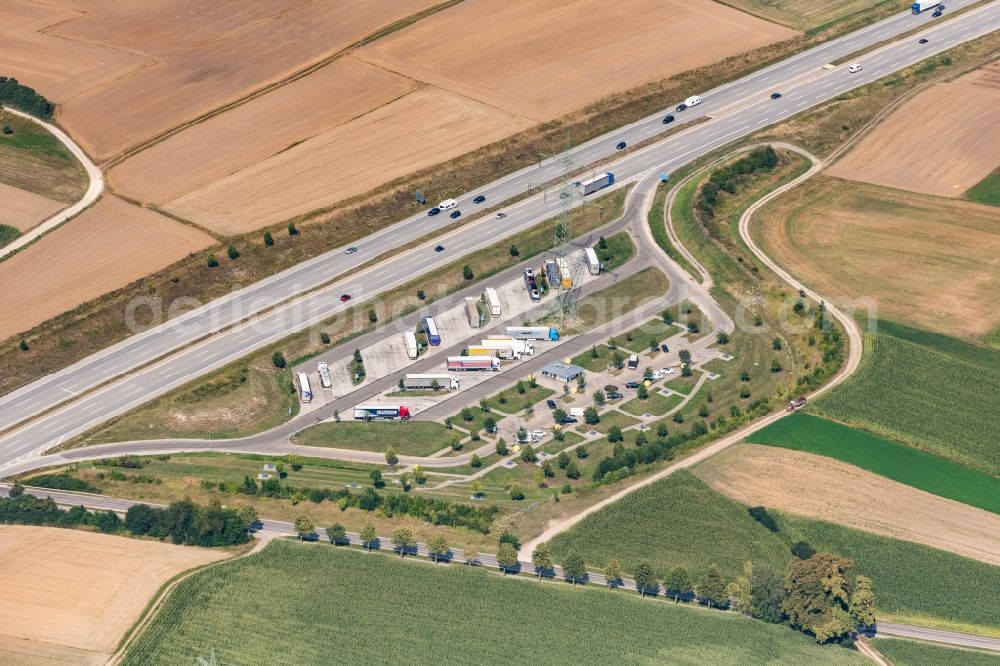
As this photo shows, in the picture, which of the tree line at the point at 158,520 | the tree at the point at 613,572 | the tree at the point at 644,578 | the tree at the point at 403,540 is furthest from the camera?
the tree line at the point at 158,520

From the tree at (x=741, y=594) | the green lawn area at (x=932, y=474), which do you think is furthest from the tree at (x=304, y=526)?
the green lawn area at (x=932, y=474)

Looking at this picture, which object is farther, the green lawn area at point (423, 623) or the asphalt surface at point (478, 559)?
the asphalt surface at point (478, 559)

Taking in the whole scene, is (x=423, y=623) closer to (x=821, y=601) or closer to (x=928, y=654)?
(x=821, y=601)

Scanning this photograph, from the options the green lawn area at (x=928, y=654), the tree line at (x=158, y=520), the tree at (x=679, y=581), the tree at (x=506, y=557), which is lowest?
the green lawn area at (x=928, y=654)

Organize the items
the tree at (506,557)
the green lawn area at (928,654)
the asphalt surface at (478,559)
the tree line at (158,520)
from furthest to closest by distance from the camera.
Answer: the tree line at (158,520) < the tree at (506,557) < the asphalt surface at (478,559) < the green lawn area at (928,654)

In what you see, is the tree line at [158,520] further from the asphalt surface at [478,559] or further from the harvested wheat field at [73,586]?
the asphalt surface at [478,559]

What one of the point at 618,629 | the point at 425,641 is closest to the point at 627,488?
the point at 618,629

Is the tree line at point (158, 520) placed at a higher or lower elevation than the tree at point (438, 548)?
higher

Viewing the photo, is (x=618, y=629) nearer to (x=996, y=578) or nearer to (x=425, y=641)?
(x=425, y=641)
